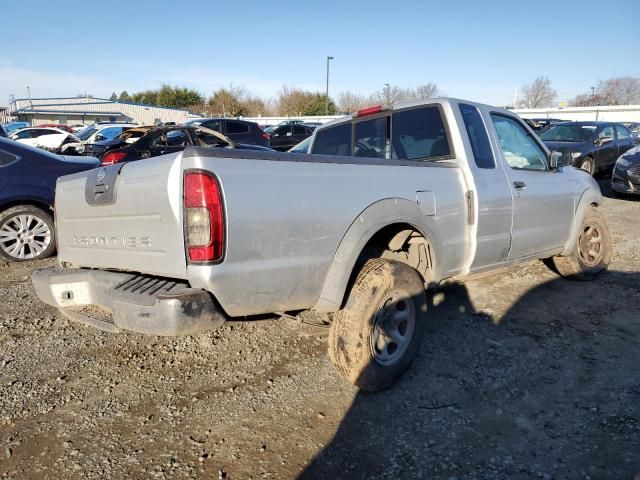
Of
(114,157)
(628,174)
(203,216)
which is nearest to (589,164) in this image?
(628,174)

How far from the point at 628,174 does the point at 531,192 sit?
762cm

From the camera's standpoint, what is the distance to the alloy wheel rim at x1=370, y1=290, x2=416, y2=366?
293 cm

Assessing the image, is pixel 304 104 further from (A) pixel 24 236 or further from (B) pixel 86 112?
(A) pixel 24 236

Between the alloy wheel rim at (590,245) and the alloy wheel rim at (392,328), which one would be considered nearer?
the alloy wheel rim at (392,328)

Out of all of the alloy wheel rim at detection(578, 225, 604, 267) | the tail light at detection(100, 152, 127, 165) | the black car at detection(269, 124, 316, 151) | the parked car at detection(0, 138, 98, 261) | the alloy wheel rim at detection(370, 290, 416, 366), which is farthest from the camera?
the black car at detection(269, 124, 316, 151)

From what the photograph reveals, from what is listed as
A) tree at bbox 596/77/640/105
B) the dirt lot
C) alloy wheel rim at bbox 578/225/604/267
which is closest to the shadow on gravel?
the dirt lot

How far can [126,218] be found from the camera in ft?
8.58

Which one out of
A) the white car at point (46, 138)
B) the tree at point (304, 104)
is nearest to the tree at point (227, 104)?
the tree at point (304, 104)

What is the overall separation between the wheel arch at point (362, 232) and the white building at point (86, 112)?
164ft

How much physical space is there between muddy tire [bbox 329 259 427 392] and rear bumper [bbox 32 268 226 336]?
0.81 m

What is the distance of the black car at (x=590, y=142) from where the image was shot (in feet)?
38.2

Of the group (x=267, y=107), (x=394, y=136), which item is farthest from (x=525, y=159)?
(x=267, y=107)

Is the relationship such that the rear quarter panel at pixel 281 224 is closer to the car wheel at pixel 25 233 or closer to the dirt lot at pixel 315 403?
the dirt lot at pixel 315 403

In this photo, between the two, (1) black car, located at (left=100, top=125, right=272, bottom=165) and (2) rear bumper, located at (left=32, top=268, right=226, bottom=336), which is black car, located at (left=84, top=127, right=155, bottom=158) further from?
(2) rear bumper, located at (left=32, top=268, right=226, bottom=336)
